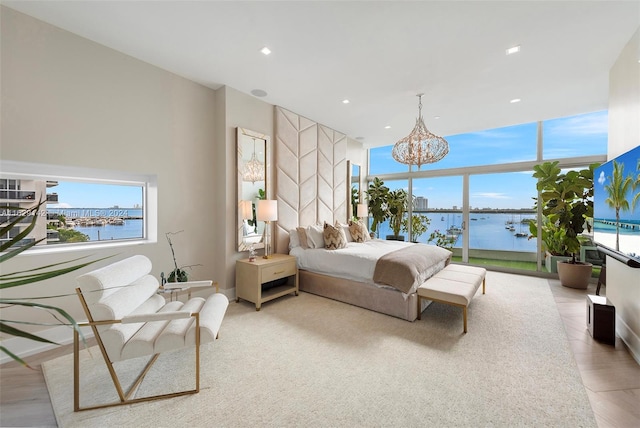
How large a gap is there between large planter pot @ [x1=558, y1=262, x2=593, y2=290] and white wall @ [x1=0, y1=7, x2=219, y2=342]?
211 inches

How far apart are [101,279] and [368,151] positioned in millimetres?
6418

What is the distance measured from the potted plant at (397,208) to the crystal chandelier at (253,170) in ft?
11.7

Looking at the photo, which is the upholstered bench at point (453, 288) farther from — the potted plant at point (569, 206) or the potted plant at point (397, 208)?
the potted plant at point (397, 208)

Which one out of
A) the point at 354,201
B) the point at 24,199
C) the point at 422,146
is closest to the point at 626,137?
the point at 422,146

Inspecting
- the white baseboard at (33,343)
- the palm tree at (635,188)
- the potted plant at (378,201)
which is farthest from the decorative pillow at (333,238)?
→ the palm tree at (635,188)

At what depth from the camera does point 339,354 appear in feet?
8.05

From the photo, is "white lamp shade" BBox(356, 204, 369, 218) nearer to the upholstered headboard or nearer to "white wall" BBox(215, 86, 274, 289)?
the upholstered headboard

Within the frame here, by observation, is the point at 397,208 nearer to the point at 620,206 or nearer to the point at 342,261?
the point at 342,261

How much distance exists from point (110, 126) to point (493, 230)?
21.7 ft

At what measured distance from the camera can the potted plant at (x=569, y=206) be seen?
4.31 metres

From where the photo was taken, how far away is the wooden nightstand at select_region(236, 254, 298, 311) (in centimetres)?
347

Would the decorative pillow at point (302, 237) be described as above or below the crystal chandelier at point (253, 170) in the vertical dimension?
below

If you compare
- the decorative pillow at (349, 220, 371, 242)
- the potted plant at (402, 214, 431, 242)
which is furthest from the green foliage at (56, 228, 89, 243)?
the potted plant at (402, 214, 431, 242)

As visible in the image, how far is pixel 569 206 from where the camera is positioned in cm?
451
